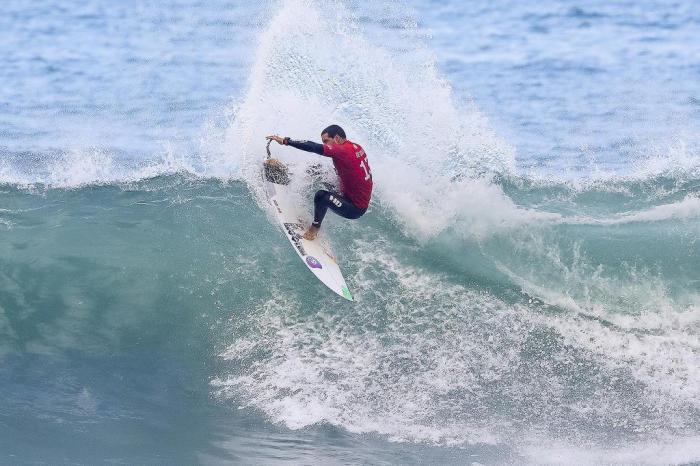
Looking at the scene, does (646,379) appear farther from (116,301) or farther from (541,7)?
(541,7)

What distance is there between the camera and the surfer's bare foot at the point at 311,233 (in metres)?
10.4

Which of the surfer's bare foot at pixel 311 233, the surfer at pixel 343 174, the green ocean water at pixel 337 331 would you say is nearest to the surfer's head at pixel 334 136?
the surfer at pixel 343 174

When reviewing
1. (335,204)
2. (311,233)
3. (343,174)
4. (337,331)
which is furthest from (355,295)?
(343,174)

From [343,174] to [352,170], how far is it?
121 millimetres

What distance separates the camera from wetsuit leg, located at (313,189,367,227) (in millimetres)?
10000

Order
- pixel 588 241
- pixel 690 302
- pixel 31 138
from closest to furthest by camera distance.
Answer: pixel 690 302 < pixel 588 241 < pixel 31 138

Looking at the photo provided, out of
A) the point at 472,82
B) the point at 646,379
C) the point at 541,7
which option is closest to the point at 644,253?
the point at 646,379

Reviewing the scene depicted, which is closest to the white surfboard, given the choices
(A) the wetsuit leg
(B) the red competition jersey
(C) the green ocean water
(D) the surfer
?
(D) the surfer

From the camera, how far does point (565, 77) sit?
2152 centimetres

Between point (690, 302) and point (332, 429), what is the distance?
464cm

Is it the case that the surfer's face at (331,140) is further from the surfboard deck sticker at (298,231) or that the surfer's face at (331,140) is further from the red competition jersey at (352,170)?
the surfboard deck sticker at (298,231)

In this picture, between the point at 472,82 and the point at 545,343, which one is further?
the point at 472,82

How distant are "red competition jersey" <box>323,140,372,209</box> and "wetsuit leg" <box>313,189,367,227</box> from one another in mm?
61

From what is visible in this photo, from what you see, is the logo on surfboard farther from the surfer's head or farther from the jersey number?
the surfer's head
